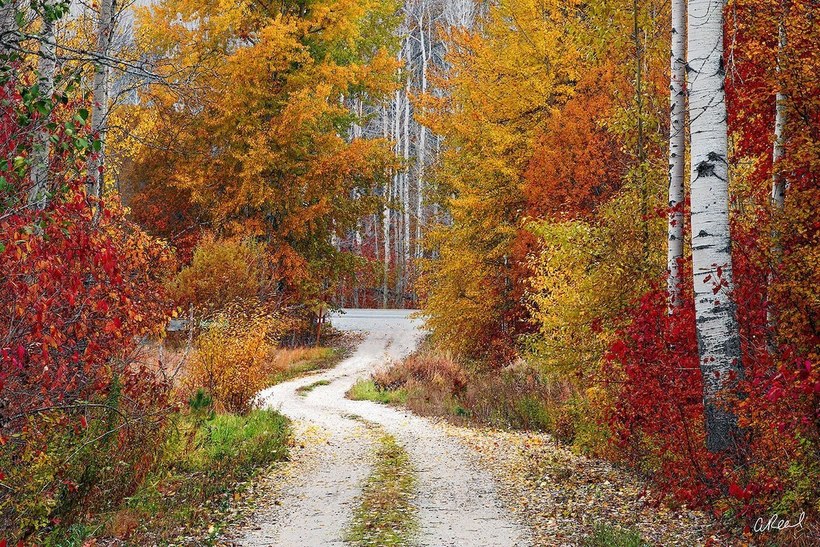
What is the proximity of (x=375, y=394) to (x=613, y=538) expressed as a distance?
13362 millimetres

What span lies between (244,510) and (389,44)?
80.0 feet

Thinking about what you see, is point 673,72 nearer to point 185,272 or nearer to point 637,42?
point 637,42

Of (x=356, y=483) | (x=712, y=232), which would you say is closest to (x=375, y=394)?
(x=356, y=483)

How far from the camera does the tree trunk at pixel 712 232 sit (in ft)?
21.5

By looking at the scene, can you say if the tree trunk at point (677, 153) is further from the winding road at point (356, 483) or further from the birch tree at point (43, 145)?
the birch tree at point (43, 145)

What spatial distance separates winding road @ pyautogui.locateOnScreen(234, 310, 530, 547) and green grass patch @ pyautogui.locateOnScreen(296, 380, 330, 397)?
75 cm

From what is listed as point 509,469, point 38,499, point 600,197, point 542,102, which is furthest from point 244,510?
point 542,102

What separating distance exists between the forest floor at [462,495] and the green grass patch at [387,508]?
55mm

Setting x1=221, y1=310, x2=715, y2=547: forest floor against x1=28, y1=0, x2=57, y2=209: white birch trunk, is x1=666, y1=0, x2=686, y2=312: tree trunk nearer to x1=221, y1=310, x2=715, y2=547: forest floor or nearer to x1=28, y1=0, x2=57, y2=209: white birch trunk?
x1=221, y1=310, x2=715, y2=547: forest floor

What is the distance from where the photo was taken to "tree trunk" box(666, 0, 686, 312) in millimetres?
8227

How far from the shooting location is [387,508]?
810 cm

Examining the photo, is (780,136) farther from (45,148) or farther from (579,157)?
(579,157)

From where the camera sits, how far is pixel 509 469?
403 inches

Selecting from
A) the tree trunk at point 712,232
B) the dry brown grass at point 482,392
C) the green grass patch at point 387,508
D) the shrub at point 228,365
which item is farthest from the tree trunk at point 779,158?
the shrub at point 228,365
